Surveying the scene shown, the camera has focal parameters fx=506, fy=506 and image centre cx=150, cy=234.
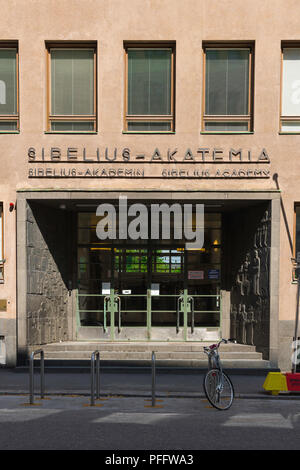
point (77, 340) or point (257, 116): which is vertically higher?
point (257, 116)

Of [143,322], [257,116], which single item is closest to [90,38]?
[257,116]

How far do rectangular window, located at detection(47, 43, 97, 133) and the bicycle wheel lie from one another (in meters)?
6.71

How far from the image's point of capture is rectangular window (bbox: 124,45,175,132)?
1218 cm

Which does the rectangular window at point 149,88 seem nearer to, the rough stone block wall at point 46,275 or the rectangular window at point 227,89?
the rectangular window at point 227,89

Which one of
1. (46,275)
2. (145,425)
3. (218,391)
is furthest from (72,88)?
(145,425)

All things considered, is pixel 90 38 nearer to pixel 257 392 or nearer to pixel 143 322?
pixel 143 322

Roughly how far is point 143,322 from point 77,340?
182 cm

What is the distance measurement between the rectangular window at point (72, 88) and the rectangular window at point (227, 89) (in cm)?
276

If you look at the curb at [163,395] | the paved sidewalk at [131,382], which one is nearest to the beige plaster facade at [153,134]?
the paved sidewalk at [131,382]

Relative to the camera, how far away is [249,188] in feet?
38.7

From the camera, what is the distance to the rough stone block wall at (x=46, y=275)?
12.0 metres

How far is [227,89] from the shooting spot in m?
12.2

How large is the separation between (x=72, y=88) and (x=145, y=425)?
328 inches
